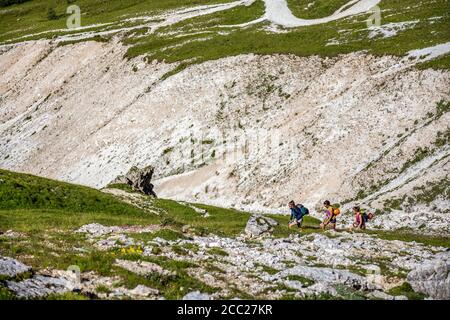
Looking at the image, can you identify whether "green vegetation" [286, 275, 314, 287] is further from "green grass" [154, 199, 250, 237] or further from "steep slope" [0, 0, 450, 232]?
"steep slope" [0, 0, 450, 232]

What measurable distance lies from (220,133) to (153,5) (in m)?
120

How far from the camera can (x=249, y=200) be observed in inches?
2359

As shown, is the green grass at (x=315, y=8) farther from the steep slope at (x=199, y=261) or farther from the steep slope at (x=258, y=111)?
Answer: the steep slope at (x=199, y=261)

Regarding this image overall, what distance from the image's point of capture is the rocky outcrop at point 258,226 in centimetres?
3428

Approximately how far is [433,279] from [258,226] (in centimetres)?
1635

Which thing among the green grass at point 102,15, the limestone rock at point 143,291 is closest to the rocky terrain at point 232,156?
the limestone rock at point 143,291

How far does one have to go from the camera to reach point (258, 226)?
34.8m

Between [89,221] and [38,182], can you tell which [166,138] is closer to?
[38,182]

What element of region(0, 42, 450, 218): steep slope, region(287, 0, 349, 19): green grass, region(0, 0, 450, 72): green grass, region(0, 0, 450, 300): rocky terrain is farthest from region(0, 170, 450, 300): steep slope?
region(287, 0, 349, 19): green grass

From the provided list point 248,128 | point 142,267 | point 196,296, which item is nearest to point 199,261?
point 142,267

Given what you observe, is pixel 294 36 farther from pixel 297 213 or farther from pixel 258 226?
pixel 258 226

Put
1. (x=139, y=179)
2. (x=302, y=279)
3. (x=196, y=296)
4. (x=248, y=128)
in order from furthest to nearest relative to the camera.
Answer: (x=248, y=128) → (x=139, y=179) → (x=302, y=279) → (x=196, y=296)

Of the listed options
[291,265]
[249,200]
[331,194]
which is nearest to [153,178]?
[249,200]

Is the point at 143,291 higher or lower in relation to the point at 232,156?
higher
